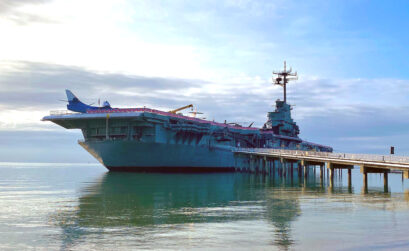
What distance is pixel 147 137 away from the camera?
192 feet

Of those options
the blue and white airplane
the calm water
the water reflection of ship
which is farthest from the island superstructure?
the calm water

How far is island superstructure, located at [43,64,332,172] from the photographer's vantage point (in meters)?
57.4

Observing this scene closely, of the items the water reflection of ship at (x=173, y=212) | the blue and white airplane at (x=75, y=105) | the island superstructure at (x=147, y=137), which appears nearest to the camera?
the water reflection of ship at (x=173, y=212)

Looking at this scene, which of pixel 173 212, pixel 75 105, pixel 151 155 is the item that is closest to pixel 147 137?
pixel 151 155

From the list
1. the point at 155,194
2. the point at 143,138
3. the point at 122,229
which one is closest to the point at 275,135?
the point at 143,138

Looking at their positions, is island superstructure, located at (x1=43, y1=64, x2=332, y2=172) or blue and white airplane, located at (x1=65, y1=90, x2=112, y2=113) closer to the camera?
island superstructure, located at (x1=43, y1=64, x2=332, y2=172)

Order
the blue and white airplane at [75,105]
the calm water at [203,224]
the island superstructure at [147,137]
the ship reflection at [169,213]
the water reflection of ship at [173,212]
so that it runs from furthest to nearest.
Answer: the blue and white airplane at [75,105]
the island superstructure at [147,137]
the water reflection of ship at [173,212]
the ship reflection at [169,213]
the calm water at [203,224]

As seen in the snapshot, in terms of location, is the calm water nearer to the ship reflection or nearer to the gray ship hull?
the ship reflection

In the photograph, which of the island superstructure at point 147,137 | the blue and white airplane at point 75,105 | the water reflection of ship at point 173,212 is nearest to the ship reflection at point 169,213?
the water reflection of ship at point 173,212

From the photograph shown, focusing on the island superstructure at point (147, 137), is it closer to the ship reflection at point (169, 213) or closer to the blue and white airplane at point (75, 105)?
the blue and white airplane at point (75, 105)

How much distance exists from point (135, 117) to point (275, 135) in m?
33.9

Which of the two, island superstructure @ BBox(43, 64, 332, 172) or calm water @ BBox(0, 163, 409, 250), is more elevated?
island superstructure @ BBox(43, 64, 332, 172)

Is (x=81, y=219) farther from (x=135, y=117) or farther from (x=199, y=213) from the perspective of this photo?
(x=135, y=117)

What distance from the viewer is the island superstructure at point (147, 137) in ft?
188
